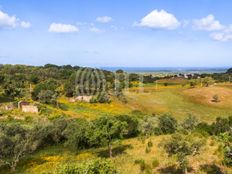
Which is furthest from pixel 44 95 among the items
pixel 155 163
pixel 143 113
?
pixel 155 163

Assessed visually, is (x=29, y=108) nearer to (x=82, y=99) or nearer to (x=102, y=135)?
(x=82, y=99)

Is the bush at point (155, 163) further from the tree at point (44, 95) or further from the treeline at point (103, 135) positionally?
the tree at point (44, 95)

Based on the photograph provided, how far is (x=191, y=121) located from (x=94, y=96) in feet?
201

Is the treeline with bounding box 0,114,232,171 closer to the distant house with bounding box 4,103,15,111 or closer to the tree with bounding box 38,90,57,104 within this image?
the distant house with bounding box 4,103,15,111

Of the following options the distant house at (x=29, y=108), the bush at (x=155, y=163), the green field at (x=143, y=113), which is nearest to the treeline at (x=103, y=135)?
the green field at (x=143, y=113)

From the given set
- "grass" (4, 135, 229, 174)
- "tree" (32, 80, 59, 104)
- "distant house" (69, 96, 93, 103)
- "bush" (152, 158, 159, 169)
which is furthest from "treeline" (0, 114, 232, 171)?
"distant house" (69, 96, 93, 103)

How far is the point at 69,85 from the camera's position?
136000mm

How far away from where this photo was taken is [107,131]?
4588 centimetres

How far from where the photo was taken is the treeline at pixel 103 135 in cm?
3466

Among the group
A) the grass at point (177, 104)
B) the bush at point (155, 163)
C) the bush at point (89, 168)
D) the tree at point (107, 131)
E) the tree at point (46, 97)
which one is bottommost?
the grass at point (177, 104)

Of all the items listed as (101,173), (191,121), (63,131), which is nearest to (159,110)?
(191,121)

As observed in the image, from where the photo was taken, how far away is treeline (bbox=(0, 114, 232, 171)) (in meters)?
34.7

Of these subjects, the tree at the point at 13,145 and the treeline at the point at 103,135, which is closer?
the treeline at the point at 103,135

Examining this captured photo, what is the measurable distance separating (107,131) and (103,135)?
765 millimetres
